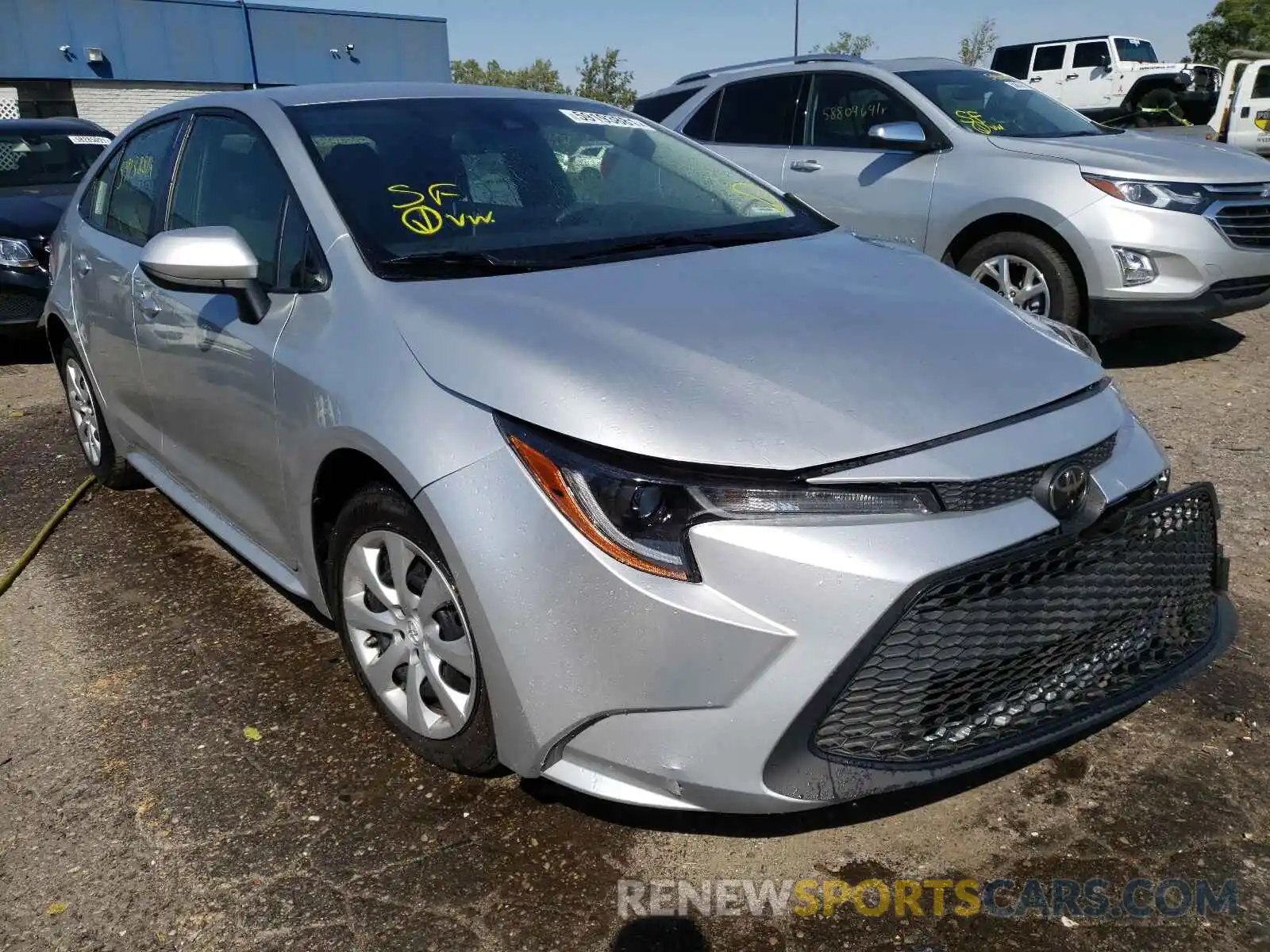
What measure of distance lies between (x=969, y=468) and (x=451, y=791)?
1414mm

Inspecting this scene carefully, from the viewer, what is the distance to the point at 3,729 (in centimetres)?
291

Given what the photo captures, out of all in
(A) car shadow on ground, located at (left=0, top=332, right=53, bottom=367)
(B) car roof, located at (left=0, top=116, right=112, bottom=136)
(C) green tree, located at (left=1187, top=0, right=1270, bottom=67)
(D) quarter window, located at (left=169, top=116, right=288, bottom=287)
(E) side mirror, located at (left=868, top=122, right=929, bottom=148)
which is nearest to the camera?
(D) quarter window, located at (left=169, top=116, right=288, bottom=287)

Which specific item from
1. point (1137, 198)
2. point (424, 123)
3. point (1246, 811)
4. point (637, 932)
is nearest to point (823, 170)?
point (1137, 198)

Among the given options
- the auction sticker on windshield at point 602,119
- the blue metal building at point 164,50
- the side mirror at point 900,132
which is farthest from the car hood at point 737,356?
the blue metal building at point 164,50

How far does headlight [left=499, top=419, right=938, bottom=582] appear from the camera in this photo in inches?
75.7

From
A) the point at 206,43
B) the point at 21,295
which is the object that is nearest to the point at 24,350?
the point at 21,295

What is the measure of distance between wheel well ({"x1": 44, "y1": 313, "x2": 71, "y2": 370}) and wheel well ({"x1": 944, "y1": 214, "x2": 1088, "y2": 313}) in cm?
460

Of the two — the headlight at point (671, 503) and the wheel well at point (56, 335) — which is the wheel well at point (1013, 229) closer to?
the headlight at point (671, 503)

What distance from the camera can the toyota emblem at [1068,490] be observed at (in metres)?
2.03

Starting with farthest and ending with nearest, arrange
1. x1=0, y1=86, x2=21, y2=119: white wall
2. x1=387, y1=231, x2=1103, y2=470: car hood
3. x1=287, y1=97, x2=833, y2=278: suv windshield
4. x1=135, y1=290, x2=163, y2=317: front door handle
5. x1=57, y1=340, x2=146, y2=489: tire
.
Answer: x1=0, y1=86, x2=21, y2=119: white wall → x1=57, y1=340, x2=146, y2=489: tire → x1=135, y1=290, x2=163, y2=317: front door handle → x1=287, y1=97, x2=833, y2=278: suv windshield → x1=387, y1=231, x2=1103, y2=470: car hood

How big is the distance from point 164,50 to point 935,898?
3234 cm

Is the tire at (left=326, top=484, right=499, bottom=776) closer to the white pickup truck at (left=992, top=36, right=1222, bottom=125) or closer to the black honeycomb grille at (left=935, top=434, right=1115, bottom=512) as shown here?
the black honeycomb grille at (left=935, top=434, right=1115, bottom=512)

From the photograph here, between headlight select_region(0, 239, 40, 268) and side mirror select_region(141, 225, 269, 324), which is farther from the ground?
side mirror select_region(141, 225, 269, 324)

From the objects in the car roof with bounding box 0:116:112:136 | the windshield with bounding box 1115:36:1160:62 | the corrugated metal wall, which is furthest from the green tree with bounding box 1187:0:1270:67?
the car roof with bounding box 0:116:112:136
